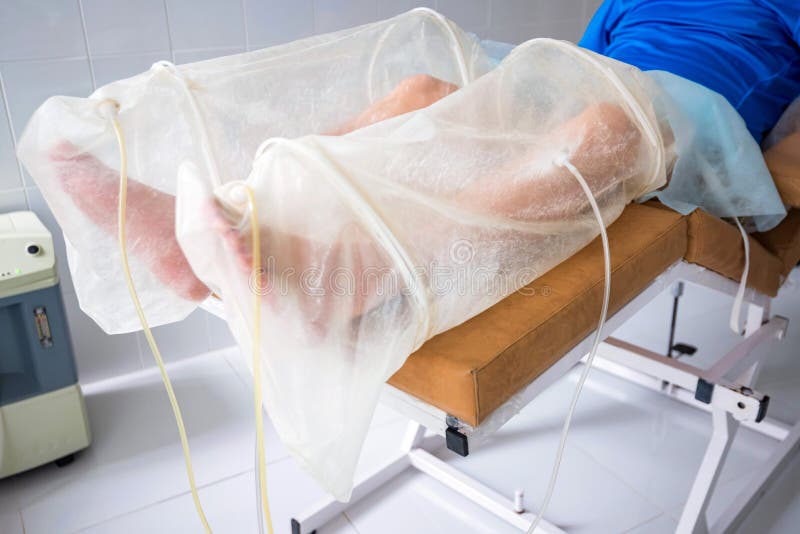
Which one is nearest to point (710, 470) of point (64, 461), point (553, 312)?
point (553, 312)

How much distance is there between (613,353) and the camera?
4.66ft

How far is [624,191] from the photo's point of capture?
1.25 metres

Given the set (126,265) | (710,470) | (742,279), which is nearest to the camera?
(126,265)

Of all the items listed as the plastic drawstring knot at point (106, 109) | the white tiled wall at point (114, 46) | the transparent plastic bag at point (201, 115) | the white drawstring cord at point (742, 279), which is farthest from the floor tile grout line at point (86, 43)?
the white drawstring cord at point (742, 279)

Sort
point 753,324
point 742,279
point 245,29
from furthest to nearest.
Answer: point 245,29
point 753,324
point 742,279

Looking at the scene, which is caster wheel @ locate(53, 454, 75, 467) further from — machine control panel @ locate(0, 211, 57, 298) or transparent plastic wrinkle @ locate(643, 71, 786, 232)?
transparent plastic wrinkle @ locate(643, 71, 786, 232)

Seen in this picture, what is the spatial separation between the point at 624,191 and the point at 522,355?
19.0 inches

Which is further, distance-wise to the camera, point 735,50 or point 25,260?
point 735,50

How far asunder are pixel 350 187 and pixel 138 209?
13.3 inches

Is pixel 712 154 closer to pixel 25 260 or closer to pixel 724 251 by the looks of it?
pixel 724 251

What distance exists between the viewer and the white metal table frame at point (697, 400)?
1.07 m

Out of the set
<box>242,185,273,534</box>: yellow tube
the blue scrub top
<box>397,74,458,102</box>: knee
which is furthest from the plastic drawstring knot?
the blue scrub top

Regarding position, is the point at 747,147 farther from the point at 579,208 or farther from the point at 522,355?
the point at 522,355

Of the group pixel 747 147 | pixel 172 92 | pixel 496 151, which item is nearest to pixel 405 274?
pixel 496 151
